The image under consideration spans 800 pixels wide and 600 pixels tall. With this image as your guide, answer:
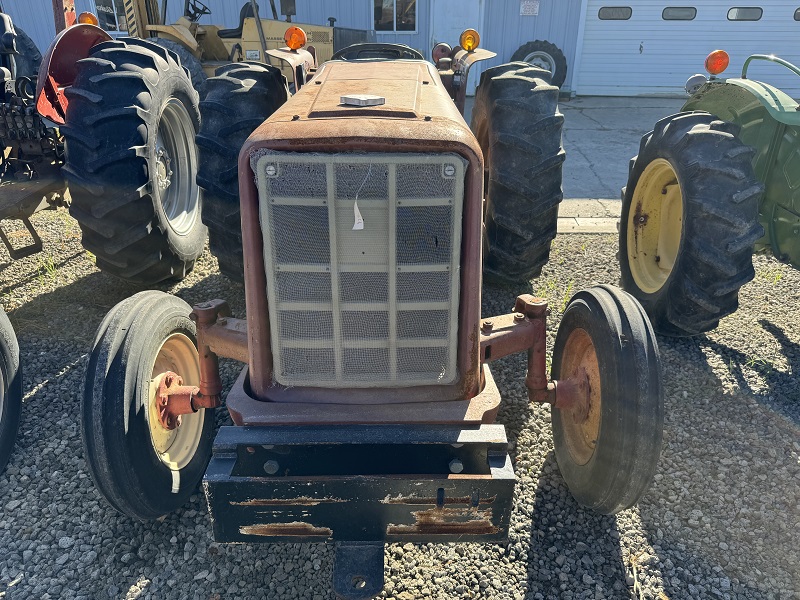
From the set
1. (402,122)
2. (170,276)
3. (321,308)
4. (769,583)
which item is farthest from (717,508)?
(170,276)

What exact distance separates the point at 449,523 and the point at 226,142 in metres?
2.57

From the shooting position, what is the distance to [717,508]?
8.62 feet

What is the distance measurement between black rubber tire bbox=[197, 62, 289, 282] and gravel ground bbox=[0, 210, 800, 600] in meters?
0.81

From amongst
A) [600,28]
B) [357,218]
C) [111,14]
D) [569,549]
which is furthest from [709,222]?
[111,14]

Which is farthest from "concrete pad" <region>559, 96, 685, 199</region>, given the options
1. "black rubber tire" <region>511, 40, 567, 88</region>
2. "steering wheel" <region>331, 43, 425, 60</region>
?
"steering wheel" <region>331, 43, 425, 60</region>

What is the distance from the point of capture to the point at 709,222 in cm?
315

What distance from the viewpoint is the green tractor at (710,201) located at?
10.3 ft

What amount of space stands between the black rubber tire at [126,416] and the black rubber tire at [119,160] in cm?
137

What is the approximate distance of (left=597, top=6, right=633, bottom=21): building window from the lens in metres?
12.8

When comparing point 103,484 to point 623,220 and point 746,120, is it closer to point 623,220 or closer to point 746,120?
point 623,220

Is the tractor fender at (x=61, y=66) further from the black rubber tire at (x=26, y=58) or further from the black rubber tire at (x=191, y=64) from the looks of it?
the black rubber tire at (x=191, y=64)

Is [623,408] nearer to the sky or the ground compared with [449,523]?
nearer to the sky

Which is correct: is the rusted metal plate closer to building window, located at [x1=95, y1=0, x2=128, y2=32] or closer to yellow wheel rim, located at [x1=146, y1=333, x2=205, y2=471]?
yellow wheel rim, located at [x1=146, y1=333, x2=205, y2=471]

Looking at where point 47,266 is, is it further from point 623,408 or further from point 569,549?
point 623,408
